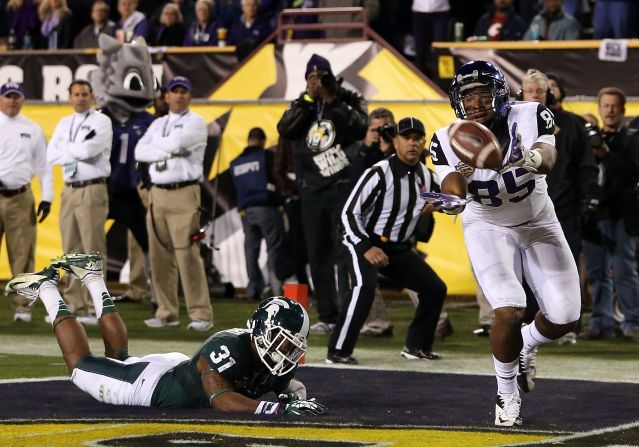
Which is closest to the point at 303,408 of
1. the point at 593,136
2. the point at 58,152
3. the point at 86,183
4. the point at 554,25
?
the point at 593,136

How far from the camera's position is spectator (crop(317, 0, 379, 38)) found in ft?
48.0

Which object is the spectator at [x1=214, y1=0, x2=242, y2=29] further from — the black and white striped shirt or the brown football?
the brown football

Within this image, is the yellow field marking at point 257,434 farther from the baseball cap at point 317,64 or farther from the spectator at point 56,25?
the spectator at point 56,25

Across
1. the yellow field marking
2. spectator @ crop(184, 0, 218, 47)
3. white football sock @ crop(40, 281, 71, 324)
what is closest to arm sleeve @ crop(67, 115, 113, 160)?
white football sock @ crop(40, 281, 71, 324)

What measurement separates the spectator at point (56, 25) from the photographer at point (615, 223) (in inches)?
321

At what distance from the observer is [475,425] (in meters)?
6.70

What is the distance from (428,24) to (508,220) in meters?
8.65

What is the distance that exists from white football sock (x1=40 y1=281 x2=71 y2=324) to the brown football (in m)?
2.51

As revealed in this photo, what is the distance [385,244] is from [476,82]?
10.7 ft

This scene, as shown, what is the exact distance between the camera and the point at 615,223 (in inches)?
442

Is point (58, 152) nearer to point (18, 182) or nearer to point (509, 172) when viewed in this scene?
point (18, 182)

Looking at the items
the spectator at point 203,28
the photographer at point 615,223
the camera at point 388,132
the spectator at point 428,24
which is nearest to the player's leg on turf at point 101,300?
the camera at point 388,132

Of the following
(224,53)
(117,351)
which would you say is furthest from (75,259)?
(224,53)

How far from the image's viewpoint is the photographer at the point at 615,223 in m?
11.1
